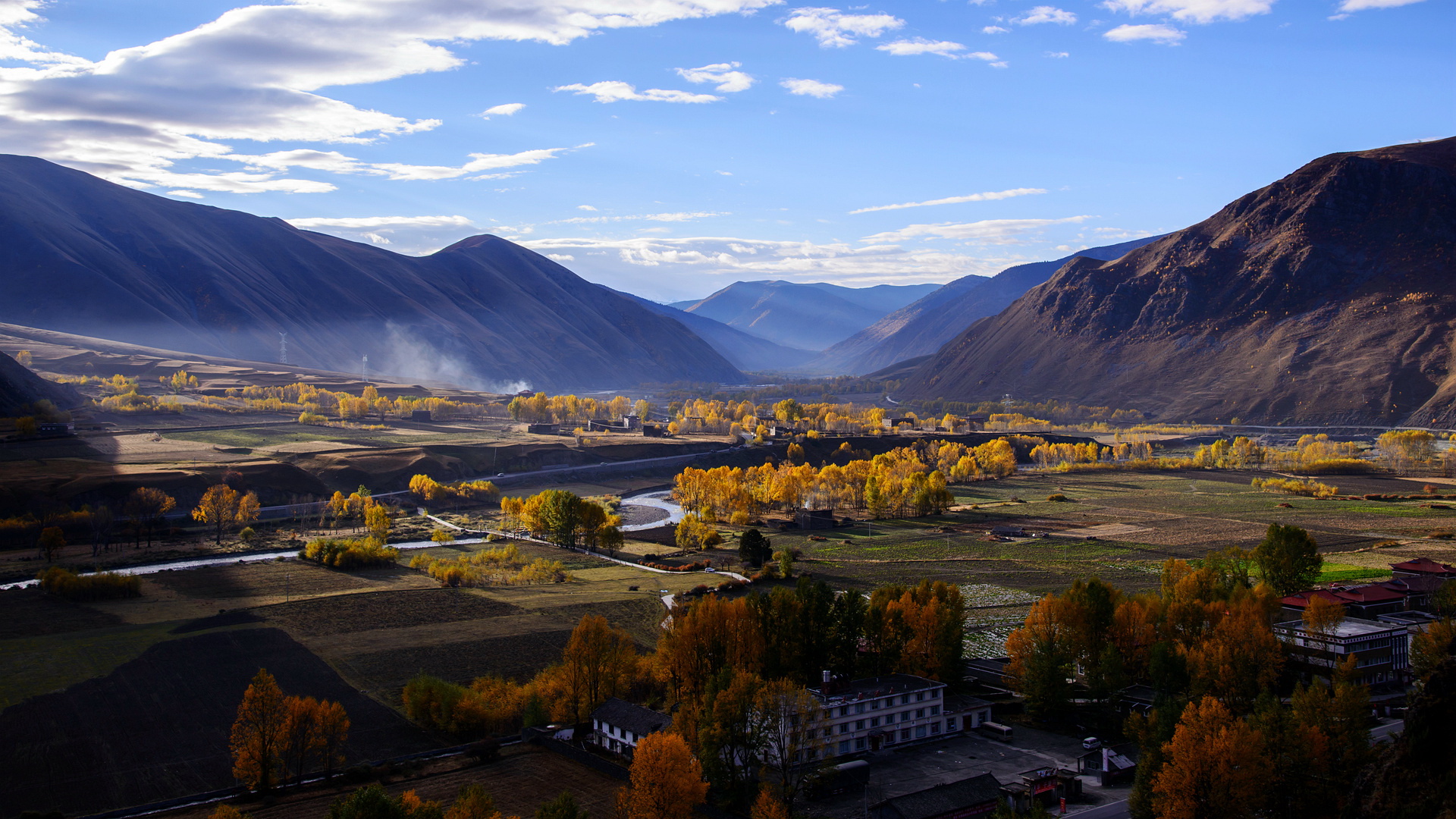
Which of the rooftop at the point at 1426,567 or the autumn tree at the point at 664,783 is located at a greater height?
the rooftop at the point at 1426,567

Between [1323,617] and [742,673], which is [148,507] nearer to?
[742,673]

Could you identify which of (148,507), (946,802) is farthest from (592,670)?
(148,507)

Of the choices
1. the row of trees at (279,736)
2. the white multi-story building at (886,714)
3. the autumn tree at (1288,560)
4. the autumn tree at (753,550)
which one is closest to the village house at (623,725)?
the white multi-story building at (886,714)

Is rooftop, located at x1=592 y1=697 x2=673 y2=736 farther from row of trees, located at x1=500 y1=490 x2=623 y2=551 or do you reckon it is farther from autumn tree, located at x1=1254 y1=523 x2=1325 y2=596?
row of trees, located at x1=500 y1=490 x2=623 y2=551

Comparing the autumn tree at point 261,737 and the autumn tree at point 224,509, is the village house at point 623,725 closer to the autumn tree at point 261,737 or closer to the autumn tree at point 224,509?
the autumn tree at point 261,737

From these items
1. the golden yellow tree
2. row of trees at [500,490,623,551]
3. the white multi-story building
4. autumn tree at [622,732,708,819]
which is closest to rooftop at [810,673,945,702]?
the white multi-story building

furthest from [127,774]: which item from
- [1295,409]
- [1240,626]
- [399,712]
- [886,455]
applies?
[1295,409]
